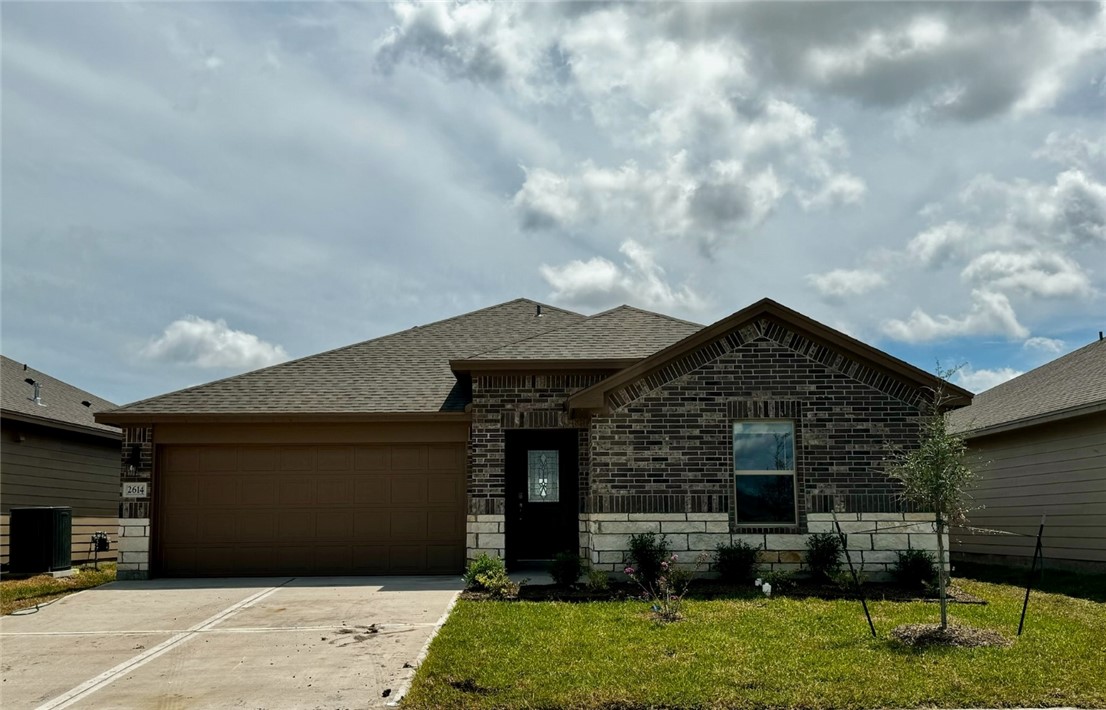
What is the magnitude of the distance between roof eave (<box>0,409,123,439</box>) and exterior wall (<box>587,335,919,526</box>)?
833 centimetres

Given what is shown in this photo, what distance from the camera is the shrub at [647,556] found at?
482 inches

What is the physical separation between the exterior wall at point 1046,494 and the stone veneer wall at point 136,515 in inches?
512

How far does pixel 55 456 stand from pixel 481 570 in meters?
9.81

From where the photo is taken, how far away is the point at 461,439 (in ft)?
46.6

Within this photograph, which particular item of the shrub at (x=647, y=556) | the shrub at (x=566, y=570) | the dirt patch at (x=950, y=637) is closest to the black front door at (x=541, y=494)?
the shrub at (x=647, y=556)

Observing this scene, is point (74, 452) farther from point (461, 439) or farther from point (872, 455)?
point (872, 455)

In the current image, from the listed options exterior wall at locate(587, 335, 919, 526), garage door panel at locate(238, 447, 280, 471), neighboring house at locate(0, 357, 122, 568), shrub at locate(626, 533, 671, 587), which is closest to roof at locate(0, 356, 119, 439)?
neighboring house at locate(0, 357, 122, 568)

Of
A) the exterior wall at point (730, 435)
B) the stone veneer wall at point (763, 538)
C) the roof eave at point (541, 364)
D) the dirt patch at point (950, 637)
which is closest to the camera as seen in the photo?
the dirt patch at point (950, 637)

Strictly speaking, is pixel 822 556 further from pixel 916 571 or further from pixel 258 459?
pixel 258 459

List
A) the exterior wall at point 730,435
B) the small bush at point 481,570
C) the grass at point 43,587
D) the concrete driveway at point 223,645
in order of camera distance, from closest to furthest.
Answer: the concrete driveway at point 223,645 → the small bush at point 481,570 → the grass at point 43,587 → the exterior wall at point 730,435

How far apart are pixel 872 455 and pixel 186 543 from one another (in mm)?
10607

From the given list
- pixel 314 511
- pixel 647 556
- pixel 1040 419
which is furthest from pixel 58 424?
pixel 1040 419

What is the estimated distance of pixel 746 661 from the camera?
807cm

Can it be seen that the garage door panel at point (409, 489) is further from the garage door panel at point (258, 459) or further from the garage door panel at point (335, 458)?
the garage door panel at point (258, 459)
